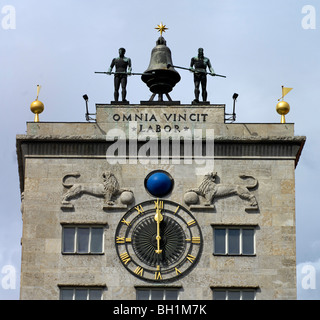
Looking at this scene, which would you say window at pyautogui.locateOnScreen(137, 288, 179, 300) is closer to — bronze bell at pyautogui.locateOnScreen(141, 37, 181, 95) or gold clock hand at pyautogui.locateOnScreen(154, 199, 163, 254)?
gold clock hand at pyautogui.locateOnScreen(154, 199, 163, 254)

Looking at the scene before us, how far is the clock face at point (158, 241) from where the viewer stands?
91125 millimetres

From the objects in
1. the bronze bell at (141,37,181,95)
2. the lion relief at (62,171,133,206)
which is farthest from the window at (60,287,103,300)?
the bronze bell at (141,37,181,95)

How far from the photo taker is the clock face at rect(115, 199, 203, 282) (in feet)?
299

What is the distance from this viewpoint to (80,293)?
90688 mm

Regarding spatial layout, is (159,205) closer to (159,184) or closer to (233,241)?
(159,184)

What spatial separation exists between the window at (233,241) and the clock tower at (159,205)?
0.18ft

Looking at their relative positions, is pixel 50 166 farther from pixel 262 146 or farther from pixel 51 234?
pixel 262 146

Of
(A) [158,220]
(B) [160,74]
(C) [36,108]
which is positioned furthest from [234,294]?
(C) [36,108]

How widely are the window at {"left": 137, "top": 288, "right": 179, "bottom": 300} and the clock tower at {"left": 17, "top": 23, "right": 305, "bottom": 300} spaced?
0.17 ft

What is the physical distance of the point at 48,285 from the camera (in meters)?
90.8

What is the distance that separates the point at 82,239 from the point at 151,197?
14.4 feet

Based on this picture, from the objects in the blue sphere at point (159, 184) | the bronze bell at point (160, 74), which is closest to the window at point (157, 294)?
the blue sphere at point (159, 184)

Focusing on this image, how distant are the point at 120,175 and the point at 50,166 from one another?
12.7 feet
